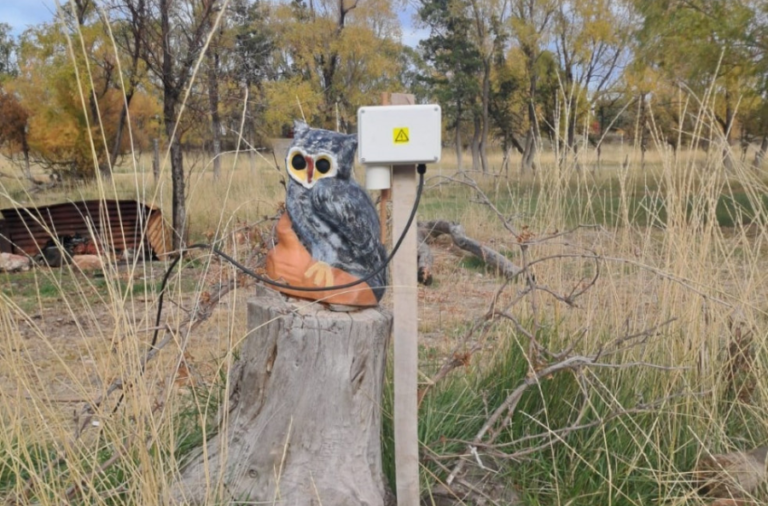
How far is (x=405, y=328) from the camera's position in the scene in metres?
1.89

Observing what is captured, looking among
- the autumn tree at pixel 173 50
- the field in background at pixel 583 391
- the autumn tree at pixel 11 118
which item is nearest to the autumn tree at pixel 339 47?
the autumn tree at pixel 11 118

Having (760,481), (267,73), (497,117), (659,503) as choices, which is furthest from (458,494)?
(497,117)

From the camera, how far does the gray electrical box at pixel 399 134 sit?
68.7 inches

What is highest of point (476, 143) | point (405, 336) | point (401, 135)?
point (476, 143)

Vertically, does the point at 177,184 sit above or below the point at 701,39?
below

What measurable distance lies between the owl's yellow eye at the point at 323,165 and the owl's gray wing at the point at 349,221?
0.03m

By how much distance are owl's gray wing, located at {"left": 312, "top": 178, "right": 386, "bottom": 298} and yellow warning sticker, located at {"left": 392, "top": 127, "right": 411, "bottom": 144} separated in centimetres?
38

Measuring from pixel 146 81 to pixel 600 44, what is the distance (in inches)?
506

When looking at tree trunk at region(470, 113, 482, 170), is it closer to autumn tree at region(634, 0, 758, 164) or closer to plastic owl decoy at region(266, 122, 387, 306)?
autumn tree at region(634, 0, 758, 164)

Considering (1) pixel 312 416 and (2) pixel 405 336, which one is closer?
(2) pixel 405 336

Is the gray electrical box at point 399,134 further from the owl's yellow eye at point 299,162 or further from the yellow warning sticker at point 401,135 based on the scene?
the owl's yellow eye at point 299,162

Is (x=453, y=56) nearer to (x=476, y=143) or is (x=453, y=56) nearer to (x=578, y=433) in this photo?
(x=476, y=143)

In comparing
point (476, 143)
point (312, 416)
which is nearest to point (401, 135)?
point (312, 416)

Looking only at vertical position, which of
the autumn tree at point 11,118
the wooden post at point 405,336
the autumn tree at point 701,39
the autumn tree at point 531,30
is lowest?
the wooden post at point 405,336
